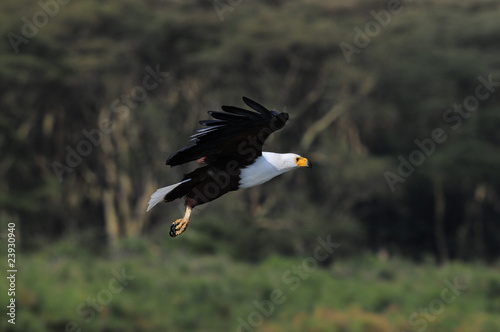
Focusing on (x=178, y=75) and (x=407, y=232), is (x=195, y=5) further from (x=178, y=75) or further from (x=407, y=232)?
(x=407, y=232)

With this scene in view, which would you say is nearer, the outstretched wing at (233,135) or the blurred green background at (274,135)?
the outstretched wing at (233,135)

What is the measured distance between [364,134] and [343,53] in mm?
3313

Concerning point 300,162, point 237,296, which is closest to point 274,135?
point 237,296

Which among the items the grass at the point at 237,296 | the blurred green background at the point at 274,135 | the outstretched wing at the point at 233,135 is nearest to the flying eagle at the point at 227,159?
the outstretched wing at the point at 233,135

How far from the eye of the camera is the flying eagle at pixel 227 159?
8297 millimetres

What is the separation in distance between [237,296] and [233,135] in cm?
1681

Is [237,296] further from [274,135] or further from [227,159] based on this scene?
[227,159]

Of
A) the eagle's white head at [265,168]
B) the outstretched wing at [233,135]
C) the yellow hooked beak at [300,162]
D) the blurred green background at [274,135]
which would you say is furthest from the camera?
the blurred green background at [274,135]

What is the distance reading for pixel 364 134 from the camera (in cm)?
3681

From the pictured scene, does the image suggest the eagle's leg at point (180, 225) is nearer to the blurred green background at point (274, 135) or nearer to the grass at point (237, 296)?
the grass at point (237, 296)

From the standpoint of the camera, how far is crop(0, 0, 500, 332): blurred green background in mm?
32469

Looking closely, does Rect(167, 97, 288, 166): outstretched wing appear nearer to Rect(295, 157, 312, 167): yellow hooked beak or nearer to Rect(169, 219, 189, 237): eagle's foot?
Rect(295, 157, 312, 167): yellow hooked beak

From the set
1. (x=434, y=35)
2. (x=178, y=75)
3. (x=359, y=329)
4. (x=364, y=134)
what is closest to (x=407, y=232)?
(x=364, y=134)

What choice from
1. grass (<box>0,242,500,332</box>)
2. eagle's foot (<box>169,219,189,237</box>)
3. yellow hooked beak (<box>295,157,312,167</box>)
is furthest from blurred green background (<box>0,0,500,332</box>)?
eagle's foot (<box>169,219,189,237</box>)
